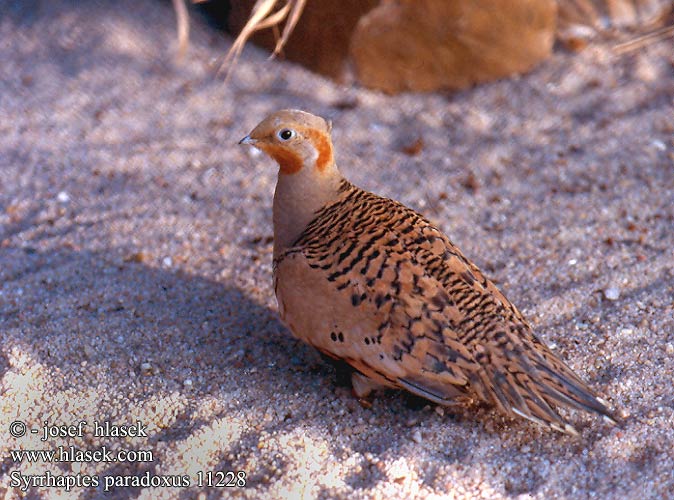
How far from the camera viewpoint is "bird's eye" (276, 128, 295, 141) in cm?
336

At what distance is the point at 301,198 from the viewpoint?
3.46m

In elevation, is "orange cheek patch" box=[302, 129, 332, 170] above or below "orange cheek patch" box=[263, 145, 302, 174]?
above

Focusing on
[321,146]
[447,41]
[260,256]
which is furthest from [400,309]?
[447,41]

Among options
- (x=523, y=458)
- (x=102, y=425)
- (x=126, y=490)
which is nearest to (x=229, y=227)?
(x=102, y=425)

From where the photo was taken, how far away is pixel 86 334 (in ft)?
11.8

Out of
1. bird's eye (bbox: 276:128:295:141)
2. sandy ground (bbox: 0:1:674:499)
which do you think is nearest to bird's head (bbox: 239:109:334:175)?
bird's eye (bbox: 276:128:295:141)

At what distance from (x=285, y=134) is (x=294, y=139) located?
42mm

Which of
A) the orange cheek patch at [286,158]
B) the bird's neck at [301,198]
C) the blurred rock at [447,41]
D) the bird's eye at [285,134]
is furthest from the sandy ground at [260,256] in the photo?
the bird's eye at [285,134]

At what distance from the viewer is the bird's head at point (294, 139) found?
3.36m

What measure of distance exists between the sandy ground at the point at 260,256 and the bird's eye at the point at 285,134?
3.06 ft

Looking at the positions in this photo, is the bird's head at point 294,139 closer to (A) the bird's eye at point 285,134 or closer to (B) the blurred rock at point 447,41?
(A) the bird's eye at point 285,134

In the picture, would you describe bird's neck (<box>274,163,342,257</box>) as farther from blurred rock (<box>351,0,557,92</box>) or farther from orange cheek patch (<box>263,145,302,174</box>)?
blurred rock (<box>351,0,557,92</box>)

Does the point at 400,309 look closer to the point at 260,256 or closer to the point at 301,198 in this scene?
the point at 301,198

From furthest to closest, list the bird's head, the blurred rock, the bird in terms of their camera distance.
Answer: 1. the blurred rock
2. the bird's head
3. the bird
